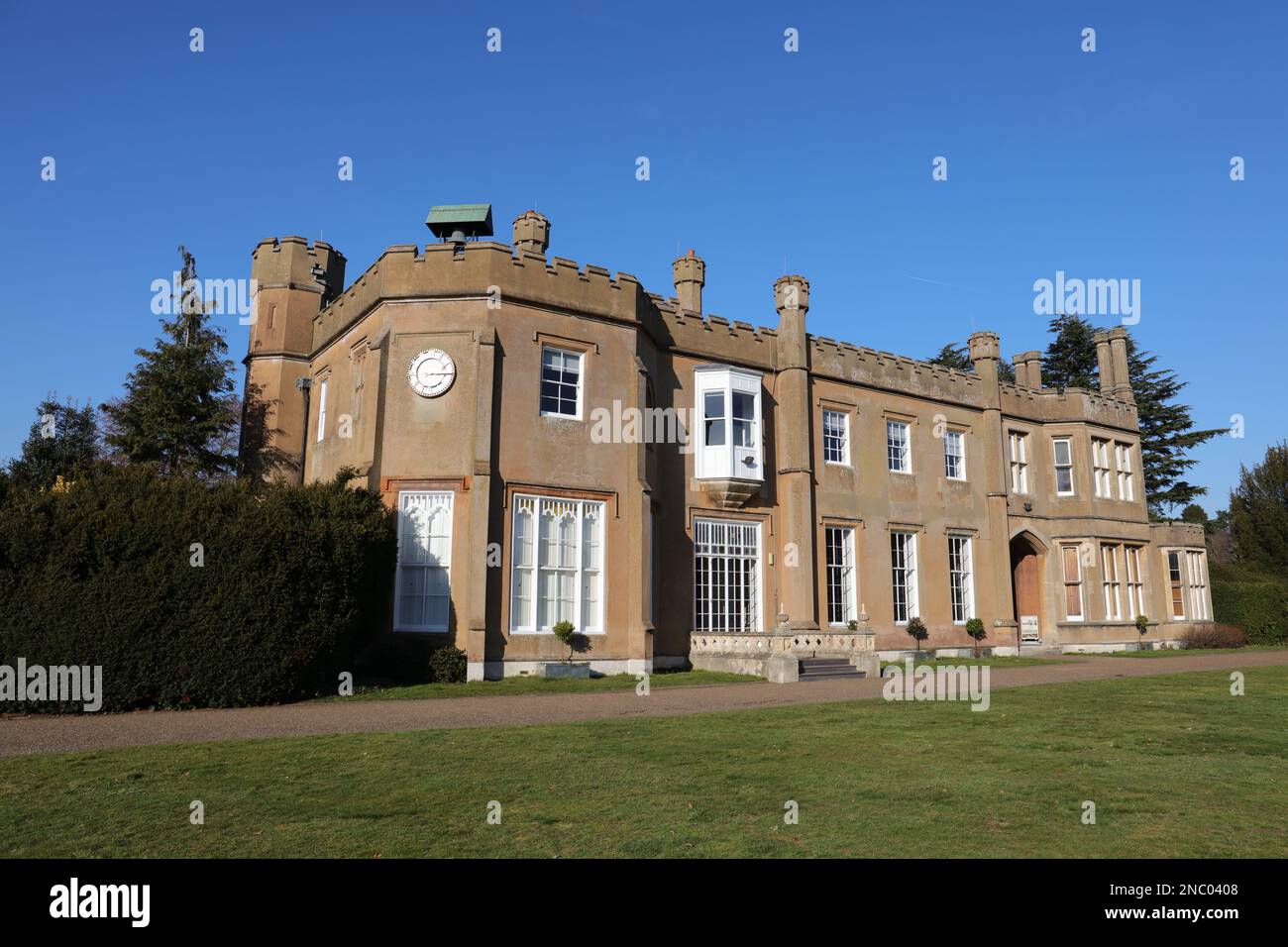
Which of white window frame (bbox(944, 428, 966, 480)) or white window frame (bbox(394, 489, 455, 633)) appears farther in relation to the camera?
white window frame (bbox(944, 428, 966, 480))

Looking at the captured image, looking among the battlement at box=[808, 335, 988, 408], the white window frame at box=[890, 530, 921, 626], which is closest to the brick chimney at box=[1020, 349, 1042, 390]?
the battlement at box=[808, 335, 988, 408]

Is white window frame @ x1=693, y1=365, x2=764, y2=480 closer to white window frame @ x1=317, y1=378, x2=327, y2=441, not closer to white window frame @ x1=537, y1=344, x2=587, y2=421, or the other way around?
white window frame @ x1=537, y1=344, x2=587, y2=421

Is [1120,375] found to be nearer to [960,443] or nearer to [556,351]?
[960,443]

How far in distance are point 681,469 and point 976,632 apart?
11.3 m

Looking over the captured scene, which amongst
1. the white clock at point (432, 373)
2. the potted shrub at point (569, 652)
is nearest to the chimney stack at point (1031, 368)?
the potted shrub at point (569, 652)

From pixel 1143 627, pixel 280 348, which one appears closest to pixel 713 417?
pixel 280 348

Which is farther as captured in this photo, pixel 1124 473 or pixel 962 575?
pixel 1124 473

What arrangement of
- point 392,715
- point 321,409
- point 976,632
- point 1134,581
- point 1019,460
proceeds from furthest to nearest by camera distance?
point 1134,581
point 1019,460
point 976,632
point 321,409
point 392,715

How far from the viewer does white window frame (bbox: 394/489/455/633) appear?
16.9 meters

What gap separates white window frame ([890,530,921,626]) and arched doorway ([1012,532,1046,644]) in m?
5.40

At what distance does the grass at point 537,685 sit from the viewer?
14102 mm

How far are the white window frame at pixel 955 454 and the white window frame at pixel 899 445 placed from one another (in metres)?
1.63

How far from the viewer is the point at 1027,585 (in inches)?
1136

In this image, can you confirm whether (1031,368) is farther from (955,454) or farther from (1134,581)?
(1134,581)
